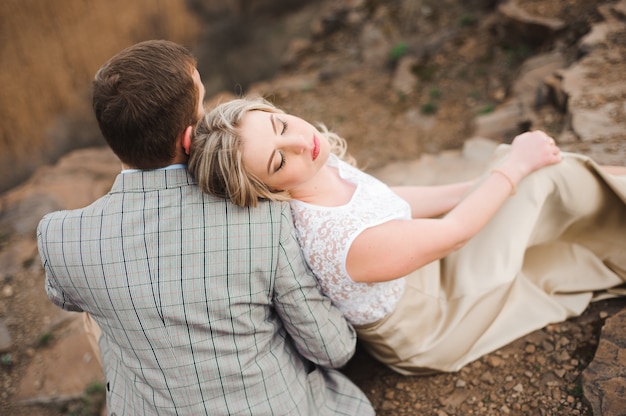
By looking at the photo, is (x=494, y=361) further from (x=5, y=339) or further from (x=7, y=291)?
(x=7, y=291)

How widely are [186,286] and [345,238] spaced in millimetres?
543

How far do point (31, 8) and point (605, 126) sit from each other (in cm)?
585

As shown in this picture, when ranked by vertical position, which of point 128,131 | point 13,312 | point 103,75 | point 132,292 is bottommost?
point 13,312

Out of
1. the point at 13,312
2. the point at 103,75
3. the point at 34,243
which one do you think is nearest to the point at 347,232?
the point at 103,75

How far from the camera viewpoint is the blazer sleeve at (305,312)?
5.85 feet

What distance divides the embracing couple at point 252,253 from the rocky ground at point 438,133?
0.32 m

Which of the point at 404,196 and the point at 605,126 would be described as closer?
the point at 404,196

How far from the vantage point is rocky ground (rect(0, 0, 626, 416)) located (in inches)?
89.9

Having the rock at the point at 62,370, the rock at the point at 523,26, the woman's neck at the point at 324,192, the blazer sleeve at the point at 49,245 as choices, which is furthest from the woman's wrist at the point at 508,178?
the rock at the point at 523,26

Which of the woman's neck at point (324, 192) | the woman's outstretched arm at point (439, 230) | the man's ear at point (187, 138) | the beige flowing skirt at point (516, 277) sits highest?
the man's ear at point (187, 138)

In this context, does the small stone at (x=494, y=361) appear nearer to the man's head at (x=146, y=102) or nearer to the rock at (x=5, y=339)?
the man's head at (x=146, y=102)

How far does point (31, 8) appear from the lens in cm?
603

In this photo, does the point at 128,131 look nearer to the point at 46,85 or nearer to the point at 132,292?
the point at 132,292

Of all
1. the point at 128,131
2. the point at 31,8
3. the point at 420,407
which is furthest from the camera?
the point at 31,8
